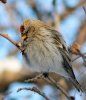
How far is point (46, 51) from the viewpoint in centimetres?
274

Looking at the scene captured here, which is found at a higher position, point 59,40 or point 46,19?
point 46,19

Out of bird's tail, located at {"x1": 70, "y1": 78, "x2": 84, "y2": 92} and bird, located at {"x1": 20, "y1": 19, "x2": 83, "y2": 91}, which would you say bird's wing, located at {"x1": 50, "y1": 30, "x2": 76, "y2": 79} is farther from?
bird's tail, located at {"x1": 70, "y1": 78, "x2": 84, "y2": 92}

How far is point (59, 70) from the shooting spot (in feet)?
9.32

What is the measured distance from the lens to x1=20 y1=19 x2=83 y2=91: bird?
2.71 m

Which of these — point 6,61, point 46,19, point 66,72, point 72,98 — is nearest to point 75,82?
point 66,72

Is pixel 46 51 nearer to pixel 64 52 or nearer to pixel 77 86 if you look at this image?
pixel 64 52

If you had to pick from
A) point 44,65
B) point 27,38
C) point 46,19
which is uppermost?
point 46,19

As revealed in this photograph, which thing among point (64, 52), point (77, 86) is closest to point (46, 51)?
point (64, 52)

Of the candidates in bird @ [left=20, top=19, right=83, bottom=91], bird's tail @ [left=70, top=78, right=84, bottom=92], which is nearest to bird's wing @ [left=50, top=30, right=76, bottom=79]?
bird @ [left=20, top=19, right=83, bottom=91]

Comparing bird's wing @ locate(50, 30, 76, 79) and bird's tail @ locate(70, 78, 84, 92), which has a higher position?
bird's wing @ locate(50, 30, 76, 79)

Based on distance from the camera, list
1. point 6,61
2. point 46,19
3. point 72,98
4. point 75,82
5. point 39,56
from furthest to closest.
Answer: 1. point 46,19
2. point 6,61
3. point 39,56
4. point 75,82
5. point 72,98

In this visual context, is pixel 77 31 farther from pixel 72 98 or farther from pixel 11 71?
pixel 72 98

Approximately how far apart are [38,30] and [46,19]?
273cm

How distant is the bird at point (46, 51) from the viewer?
271 centimetres
